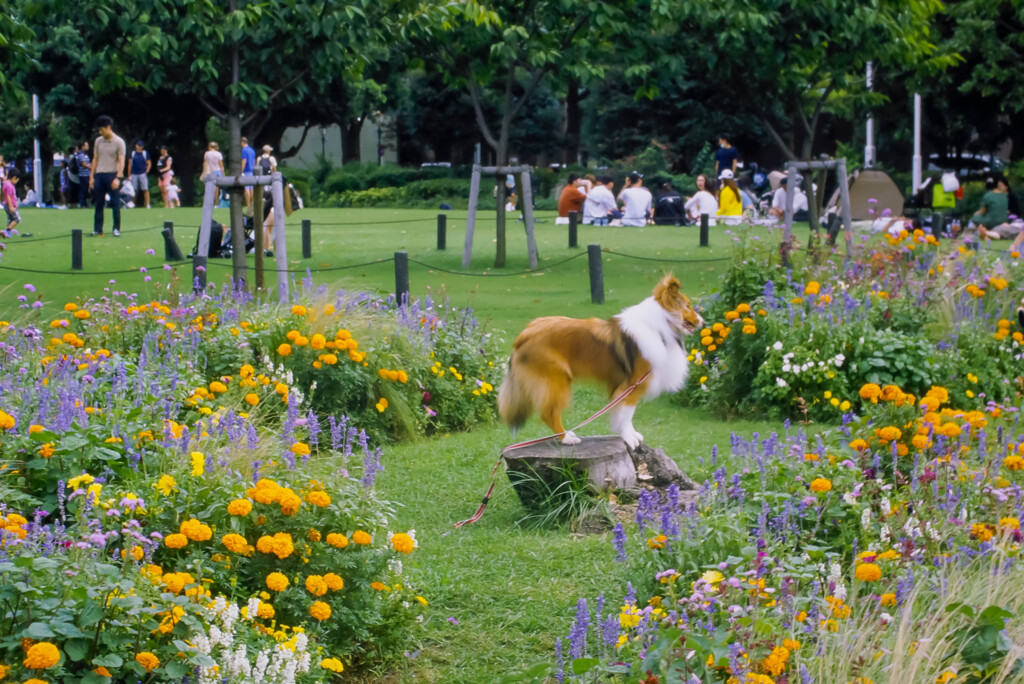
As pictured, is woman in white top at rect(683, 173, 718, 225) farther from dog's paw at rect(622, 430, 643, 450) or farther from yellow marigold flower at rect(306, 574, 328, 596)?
yellow marigold flower at rect(306, 574, 328, 596)

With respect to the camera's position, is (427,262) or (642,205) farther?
(642,205)

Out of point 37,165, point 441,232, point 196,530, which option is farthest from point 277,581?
point 37,165

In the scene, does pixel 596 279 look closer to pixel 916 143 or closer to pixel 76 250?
pixel 76 250

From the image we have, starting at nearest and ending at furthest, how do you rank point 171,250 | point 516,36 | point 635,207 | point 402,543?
1. point 402,543
2. point 516,36
3. point 171,250
4. point 635,207

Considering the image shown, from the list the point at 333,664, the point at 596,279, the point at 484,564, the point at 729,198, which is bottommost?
the point at 484,564

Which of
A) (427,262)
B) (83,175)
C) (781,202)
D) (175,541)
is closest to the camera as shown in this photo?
(175,541)

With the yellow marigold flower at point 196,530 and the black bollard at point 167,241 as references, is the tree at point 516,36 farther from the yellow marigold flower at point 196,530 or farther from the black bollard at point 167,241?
the yellow marigold flower at point 196,530

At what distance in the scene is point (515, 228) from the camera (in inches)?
Answer: 1120

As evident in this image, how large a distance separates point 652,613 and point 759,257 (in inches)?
284

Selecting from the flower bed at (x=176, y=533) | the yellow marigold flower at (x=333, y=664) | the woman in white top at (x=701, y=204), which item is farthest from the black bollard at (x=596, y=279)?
the woman in white top at (x=701, y=204)

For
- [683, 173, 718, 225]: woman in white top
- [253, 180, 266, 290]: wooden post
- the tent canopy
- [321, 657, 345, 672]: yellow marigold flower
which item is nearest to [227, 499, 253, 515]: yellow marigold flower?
[321, 657, 345, 672]: yellow marigold flower

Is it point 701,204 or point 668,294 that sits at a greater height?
point 701,204

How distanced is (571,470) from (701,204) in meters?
23.5

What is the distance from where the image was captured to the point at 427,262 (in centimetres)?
2005
